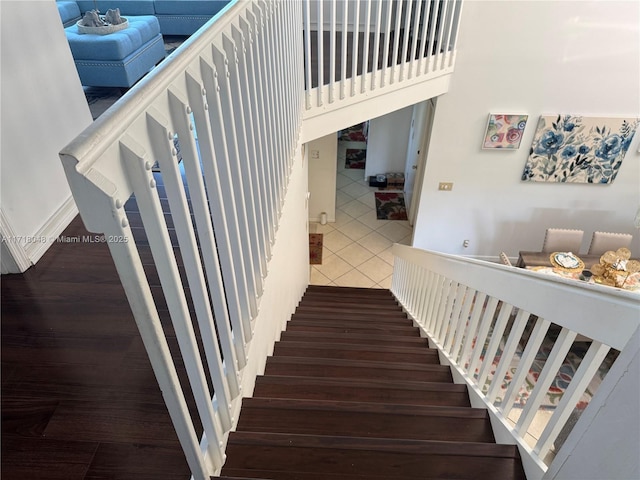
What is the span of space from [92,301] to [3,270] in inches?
20.9

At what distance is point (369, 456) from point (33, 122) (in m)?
2.17

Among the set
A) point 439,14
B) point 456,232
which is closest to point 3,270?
point 439,14

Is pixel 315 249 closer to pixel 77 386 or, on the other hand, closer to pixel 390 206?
pixel 390 206

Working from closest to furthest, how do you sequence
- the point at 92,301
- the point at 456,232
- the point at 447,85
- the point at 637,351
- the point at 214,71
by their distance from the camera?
the point at 637,351 < the point at 214,71 < the point at 92,301 < the point at 447,85 < the point at 456,232

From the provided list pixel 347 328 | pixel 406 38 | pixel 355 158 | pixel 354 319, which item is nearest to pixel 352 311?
pixel 354 319

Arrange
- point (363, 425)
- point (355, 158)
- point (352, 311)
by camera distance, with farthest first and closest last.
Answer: point (355, 158)
point (352, 311)
point (363, 425)

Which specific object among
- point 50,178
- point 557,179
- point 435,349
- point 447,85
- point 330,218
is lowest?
point 330,218

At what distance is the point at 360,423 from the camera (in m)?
1.78

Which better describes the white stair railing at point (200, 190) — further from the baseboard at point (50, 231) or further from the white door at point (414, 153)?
the white door at point (414, 153)

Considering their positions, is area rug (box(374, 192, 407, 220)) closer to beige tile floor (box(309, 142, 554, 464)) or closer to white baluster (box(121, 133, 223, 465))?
beige tile floor (box(309, 142, 554, 464))

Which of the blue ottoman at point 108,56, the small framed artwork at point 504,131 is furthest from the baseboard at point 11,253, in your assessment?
the small framed artwork at point 504,131

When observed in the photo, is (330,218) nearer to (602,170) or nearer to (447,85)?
(447,85)

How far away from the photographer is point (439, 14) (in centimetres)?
461

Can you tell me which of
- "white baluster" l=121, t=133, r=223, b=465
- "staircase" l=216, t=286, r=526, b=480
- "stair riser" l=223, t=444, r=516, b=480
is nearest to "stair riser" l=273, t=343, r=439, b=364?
"staircase" l=216, t=286, r=526, b=480
